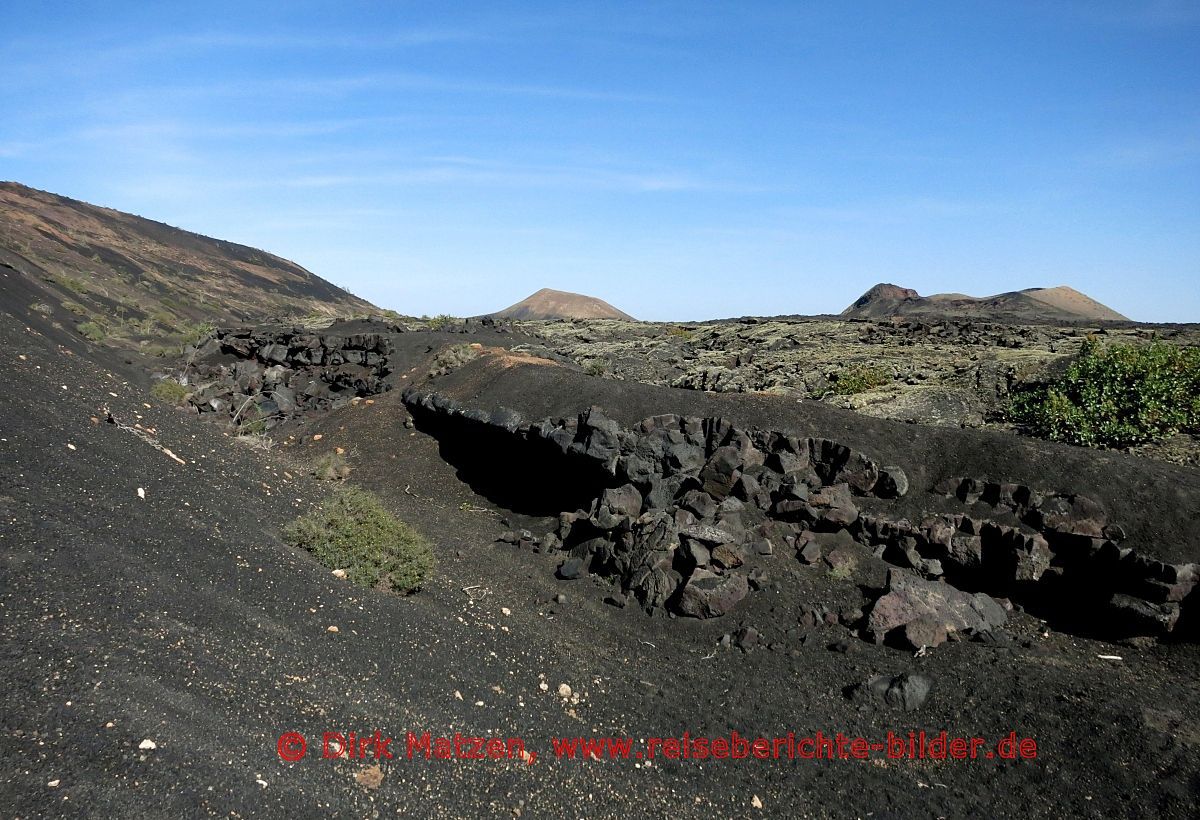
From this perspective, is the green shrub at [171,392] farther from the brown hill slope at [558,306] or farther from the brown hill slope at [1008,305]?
the brown hill slope at [558,306]

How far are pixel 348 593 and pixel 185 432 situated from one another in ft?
19.2

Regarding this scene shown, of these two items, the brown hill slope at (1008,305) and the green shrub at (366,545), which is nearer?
the green shrub at (366,545)

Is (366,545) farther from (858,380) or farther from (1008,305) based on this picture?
(1008,305)

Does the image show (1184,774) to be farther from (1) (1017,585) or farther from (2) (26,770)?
(2) (26,770)

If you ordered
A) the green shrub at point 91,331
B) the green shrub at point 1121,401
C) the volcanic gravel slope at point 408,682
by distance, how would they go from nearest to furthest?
the volcanic gravel slope at point 408,682
the green shrub at point 1121,401
the green shrub at point 91,331

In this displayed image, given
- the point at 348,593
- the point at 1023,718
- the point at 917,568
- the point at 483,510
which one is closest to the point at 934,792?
the point at 1023,718

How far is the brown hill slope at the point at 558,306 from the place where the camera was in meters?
103

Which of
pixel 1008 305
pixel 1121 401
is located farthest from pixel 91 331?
pixel 1008 305

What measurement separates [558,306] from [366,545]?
97.3 m

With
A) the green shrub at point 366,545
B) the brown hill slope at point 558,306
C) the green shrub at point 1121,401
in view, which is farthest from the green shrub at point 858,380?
the brown hill slope at point 558,306

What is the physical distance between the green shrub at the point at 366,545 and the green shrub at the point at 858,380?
1307cm

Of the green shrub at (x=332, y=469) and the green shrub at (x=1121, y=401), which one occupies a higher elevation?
the green shrub at (x=1121, y=401)

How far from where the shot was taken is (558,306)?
106 metres

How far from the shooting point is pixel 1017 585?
1020 cm
